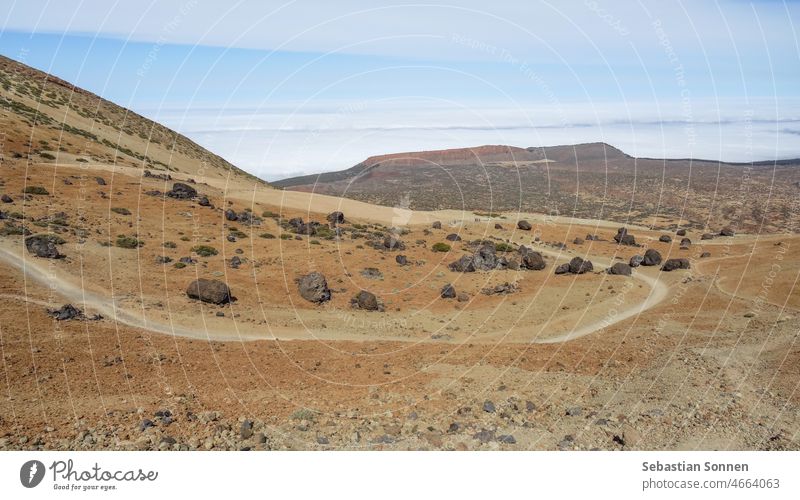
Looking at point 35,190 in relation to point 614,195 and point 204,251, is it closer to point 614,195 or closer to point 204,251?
point 204,251

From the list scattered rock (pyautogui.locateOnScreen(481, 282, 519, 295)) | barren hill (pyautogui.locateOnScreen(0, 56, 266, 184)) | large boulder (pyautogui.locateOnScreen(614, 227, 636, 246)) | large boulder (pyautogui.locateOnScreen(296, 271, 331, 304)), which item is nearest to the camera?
large boulder (pyautogui.locateOnScreen(296, 271, 331, 304))

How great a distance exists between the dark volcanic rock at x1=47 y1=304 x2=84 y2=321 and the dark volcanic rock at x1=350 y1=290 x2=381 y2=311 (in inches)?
720

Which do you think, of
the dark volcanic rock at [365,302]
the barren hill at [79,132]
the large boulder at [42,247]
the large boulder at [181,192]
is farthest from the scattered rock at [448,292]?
the barren hill at [79,132]

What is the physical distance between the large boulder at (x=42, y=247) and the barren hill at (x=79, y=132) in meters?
33.1

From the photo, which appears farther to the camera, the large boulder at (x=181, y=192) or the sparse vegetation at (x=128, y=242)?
the large boulder at (x=181, y=192)

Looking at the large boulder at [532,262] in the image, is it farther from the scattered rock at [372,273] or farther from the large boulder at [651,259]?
the scattered rock at [372,273]

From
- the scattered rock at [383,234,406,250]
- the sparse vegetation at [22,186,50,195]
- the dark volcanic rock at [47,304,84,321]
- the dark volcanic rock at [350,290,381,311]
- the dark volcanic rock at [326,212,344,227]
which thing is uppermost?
the sparse vegetation at [22,186,50,195]

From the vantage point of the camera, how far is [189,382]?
22.2 m

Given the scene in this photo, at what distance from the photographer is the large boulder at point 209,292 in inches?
1457

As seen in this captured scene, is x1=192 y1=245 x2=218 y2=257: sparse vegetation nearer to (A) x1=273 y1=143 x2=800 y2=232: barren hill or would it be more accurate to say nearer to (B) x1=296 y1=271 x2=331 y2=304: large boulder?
(B) x1=296 y1=271 x2=331 y2=304: large boulder

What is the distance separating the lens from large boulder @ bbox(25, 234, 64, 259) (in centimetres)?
3938

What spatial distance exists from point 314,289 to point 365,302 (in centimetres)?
410
